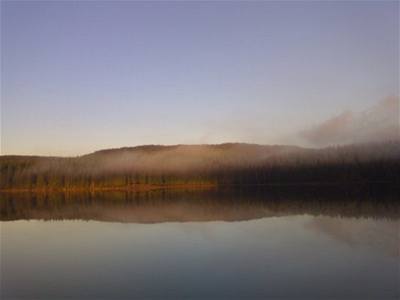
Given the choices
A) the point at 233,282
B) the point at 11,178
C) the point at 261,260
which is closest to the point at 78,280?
the point at 233,282

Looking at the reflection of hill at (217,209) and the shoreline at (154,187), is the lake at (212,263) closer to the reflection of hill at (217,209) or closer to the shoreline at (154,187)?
the reflection of hill at (217,209)

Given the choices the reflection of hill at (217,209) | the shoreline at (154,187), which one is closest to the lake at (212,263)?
the reflection of hill at (217,209)

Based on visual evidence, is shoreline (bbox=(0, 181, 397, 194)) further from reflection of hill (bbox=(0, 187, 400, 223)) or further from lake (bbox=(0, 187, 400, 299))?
lake (bbox=(0, 187, 400, 299))

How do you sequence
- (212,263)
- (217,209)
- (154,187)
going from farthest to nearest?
1. (154,187)
2. (217,209)
3. (212,263)

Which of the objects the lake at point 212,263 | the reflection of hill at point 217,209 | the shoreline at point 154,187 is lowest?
the lake at point 212,263

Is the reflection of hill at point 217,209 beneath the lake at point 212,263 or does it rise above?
above

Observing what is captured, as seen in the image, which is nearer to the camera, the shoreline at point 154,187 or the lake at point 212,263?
the lake at point 212,263

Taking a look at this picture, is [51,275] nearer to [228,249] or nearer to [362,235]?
[228,249]

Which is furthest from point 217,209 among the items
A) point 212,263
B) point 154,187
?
point 154,187

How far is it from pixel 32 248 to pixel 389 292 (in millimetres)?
12077

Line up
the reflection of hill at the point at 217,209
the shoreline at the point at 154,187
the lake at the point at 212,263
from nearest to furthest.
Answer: the lake at the point at 212,263 → the reflection of hill at the point at 217,209 → the shoreline at the point at 154,187

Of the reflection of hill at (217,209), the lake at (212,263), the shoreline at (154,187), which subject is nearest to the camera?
the lake at (212,263)

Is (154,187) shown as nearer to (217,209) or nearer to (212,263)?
(217,209)

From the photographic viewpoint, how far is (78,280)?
432 inches
